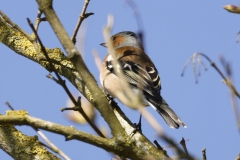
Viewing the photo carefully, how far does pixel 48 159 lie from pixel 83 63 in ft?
2.80

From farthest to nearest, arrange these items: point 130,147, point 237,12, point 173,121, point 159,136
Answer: point 173,121
point 130,147
point 237,12
point 159,136

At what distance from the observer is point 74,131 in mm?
2094

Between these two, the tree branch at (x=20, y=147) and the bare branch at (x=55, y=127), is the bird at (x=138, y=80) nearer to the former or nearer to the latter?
the tree branch at (x=20, y=147)

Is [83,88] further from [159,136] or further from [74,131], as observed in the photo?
[159,136]

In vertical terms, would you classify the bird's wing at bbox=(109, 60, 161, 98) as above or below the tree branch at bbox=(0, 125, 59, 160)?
above

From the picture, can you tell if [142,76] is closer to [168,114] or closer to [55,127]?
[168,114]

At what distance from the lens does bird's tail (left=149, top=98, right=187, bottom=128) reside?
165 inches

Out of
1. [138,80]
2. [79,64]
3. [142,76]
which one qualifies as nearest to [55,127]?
[79,64]

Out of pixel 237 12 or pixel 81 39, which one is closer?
pixel 237 12

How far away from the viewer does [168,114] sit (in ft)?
14.3

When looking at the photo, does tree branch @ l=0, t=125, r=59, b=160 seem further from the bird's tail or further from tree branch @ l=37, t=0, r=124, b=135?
the bird's tail

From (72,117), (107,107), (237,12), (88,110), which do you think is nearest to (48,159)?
(72,117)

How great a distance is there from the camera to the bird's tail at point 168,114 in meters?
4.18

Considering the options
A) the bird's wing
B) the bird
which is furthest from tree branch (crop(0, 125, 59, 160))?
the bird's wing
